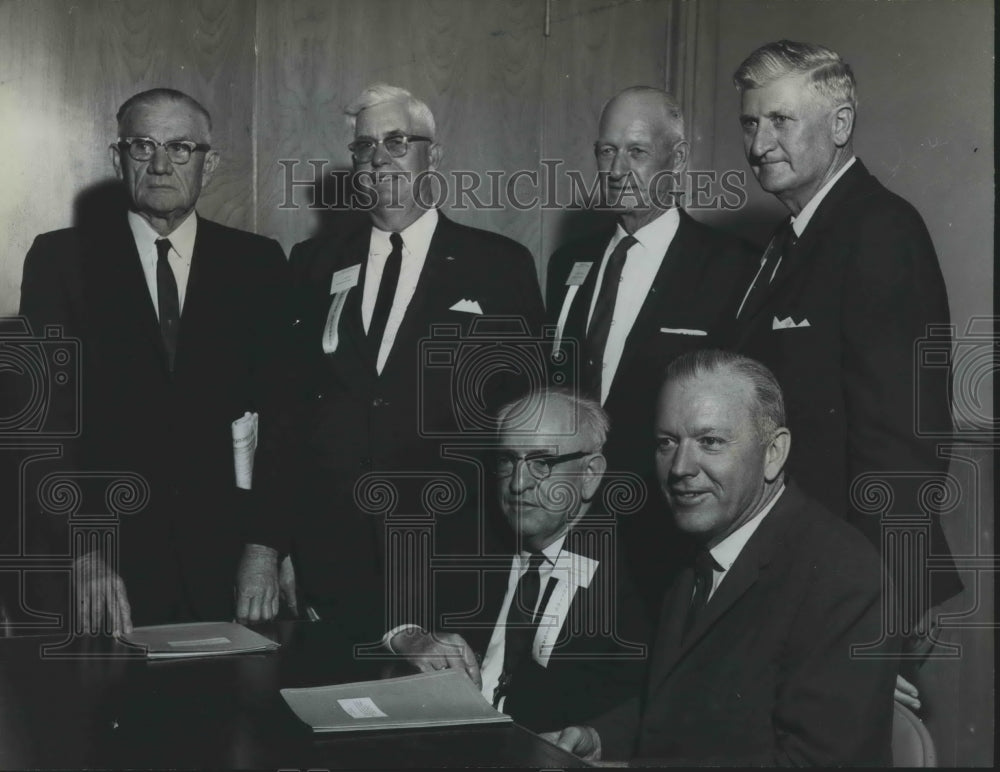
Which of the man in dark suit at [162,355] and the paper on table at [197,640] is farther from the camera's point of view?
the man in dark suit at [162,355]

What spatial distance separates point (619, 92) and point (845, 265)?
2.82 ft

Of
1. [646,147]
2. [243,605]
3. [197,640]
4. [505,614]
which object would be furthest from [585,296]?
[197,640]

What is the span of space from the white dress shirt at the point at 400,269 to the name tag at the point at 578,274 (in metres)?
0.42

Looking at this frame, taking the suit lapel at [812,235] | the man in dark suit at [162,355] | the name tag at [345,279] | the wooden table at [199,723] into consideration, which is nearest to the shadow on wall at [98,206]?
the man in dark suit at [162,355]

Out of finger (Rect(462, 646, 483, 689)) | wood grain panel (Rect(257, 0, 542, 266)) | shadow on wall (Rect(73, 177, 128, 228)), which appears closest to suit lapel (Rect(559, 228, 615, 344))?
wood grain panel (Rect(257, 0, 542, 266))

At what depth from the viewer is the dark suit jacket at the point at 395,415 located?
11.1 feet

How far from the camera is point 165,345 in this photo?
347 centimetres

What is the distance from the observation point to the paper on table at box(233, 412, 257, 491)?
138 inches

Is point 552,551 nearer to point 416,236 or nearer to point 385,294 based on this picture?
point 385,294

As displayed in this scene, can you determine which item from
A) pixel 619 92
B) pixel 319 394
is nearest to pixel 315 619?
pixel 319 394

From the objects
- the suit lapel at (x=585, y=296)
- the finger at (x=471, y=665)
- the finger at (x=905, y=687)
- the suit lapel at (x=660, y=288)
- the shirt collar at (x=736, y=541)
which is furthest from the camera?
the suit lapel at (x=585, y=296)

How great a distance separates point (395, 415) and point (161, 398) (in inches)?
27.7

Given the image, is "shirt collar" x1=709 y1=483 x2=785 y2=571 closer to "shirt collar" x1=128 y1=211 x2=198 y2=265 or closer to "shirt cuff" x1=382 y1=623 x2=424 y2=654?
"shirt cuff" x1=382 y1=623 x2=424 y2=654

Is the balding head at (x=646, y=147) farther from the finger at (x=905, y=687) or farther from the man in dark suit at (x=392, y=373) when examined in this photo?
the finger at (x=905, y=687)
